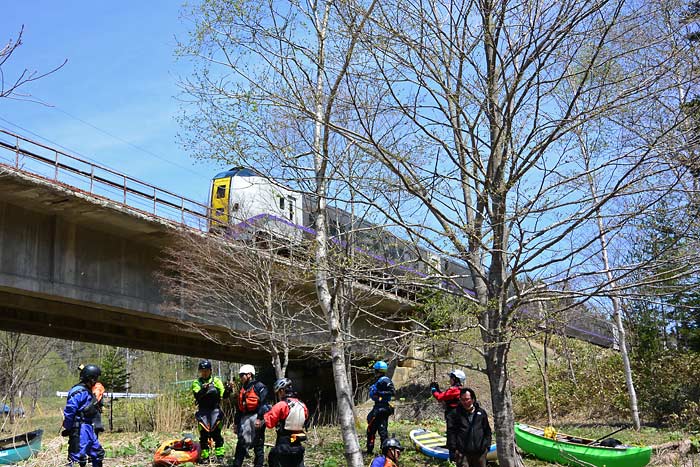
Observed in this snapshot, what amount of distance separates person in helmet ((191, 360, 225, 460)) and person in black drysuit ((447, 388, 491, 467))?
12.6 ft

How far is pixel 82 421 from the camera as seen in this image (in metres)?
9.41

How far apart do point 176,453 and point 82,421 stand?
72.2 inches

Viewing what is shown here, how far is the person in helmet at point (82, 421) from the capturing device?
30.4 feet

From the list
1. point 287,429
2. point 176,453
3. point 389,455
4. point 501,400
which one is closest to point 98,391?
point 176,453

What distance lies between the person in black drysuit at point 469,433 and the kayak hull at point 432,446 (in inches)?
72.4

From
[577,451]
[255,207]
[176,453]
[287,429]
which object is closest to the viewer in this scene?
[287,429]

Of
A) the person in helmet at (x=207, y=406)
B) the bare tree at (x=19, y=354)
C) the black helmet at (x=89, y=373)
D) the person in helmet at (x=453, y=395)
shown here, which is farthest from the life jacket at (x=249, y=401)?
the bare tree at (x=19, y=354)

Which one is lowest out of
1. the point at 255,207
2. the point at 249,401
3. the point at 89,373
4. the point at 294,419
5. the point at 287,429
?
the point at 287,429

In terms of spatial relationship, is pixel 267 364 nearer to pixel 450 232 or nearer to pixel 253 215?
pixel 253 215

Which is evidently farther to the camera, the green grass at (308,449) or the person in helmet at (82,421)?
the green grass at (308,449)

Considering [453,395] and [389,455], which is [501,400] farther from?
[453,395]

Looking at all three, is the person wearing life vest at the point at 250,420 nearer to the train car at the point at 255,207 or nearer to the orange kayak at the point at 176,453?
the orange kayak at the point at 176,453

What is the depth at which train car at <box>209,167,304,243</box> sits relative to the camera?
43.6 ft

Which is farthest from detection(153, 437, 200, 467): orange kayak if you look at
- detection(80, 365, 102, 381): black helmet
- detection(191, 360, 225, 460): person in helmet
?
detection(80, 365, 102, 381): black helmet
